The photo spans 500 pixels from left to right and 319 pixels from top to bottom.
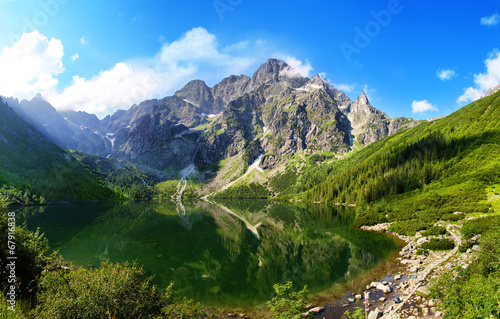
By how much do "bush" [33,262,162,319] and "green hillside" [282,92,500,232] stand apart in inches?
2273

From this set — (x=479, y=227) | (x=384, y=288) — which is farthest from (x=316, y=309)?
(x=479, y=227)

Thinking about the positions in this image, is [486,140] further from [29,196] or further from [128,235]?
[29,196]

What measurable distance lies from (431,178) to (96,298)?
5042 inches

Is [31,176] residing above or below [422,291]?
above

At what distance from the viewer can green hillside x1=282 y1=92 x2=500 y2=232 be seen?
59659mm

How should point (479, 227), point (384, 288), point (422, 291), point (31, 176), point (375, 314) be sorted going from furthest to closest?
point (31, 176)
point (479, 227)
point (384, 288)
point (422, 291)
point (375, 314)

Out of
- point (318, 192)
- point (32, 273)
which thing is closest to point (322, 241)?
point (32, 273)

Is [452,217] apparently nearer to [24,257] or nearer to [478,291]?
[478,291]

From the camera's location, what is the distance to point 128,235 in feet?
193

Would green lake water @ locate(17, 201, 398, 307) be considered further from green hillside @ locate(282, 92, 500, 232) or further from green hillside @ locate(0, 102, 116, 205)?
green hillside @ locate(0, 102, 116, 205)

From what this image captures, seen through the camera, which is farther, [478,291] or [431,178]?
[431,178]

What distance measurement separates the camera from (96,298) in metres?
10.5

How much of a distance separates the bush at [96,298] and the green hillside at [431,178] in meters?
57.7

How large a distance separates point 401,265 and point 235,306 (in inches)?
994
